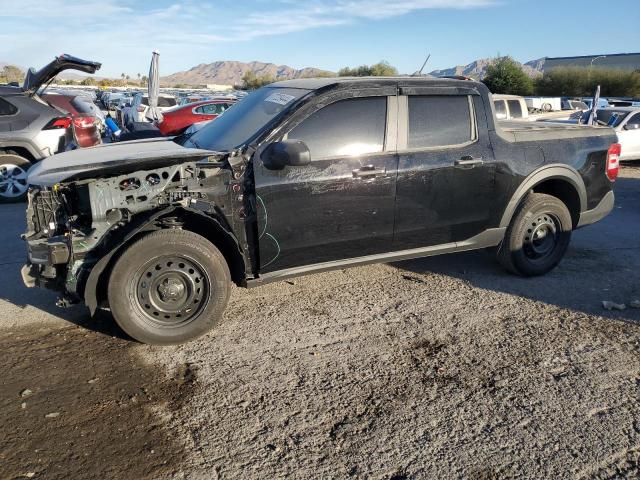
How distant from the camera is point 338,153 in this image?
419 cm

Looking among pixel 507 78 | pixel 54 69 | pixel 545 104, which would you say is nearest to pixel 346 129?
pixel 54 69

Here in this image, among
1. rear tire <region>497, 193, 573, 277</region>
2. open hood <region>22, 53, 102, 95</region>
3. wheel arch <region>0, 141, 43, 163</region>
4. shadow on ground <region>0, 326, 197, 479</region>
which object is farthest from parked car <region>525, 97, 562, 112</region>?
shadow on ground <region>0, 326, 197, 479</region>

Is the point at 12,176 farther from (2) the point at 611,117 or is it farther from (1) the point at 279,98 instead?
(2) the point at 611,117

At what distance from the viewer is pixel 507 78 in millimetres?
43000

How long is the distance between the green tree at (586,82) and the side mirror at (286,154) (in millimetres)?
46324

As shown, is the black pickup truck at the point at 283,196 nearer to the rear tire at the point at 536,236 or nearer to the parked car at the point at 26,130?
the rear tire at the point at 536,236

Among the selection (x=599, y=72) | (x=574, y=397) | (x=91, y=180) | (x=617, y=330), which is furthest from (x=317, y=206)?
(x=599, y=72)

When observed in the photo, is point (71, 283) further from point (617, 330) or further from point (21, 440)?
point (617, 330)

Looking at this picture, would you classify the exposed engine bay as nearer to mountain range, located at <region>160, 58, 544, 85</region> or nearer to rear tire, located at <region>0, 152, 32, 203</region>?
rear tire, located at <region>0, 152, 32, 203</region>

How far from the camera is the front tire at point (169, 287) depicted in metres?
3.73

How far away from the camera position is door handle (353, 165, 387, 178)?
13.8 ft

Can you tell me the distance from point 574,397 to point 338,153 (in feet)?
7.79

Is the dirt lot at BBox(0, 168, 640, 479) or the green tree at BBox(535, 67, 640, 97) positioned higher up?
the green tree at BBox(535, 67, 640, 97)

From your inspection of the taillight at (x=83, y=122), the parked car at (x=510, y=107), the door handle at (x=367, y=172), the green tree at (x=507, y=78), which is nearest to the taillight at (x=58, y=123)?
the taillight at (x=83, y=122)
